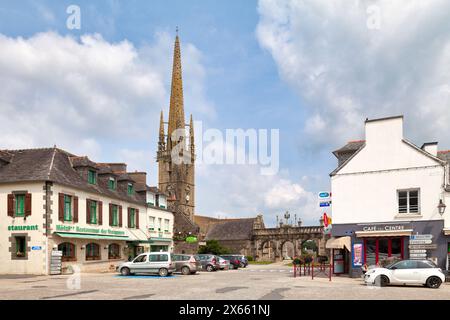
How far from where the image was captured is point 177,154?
327 feet

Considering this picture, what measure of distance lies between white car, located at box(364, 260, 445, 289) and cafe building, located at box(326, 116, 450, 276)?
4.01 m

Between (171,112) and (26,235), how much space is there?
80306mm

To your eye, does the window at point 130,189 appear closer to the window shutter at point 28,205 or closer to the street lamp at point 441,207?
the window shutter at point 28,205

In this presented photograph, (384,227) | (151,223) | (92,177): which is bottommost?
(151,223)

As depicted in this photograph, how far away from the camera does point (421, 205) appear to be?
80.6 ft

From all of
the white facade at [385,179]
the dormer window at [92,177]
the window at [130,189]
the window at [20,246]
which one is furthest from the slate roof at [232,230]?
the white facade at [385,179]

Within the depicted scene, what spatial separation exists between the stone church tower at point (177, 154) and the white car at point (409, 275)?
236ft

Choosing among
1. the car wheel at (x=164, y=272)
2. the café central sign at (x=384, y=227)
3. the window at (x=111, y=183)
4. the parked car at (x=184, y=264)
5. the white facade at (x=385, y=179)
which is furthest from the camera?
the window at (x=111, y=183)

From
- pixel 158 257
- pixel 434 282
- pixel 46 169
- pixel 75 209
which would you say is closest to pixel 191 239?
pixel 75 209

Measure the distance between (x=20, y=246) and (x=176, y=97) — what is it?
80.8 metres

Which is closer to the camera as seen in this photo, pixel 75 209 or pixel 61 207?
pixel 61 207

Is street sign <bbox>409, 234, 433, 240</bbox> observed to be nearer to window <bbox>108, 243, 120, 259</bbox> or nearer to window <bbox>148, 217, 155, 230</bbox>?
window <bbox>108, 243, 120, 259</bbox>

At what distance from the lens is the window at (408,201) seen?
24984mm

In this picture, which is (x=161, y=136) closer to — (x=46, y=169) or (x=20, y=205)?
(x=46, y=169)
